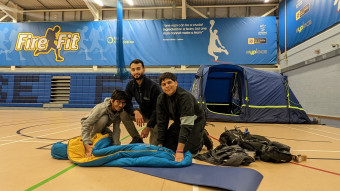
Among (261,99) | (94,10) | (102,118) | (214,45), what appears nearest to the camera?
(102,118)

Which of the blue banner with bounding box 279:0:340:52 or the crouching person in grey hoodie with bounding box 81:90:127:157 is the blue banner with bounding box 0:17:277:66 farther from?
the crouching person in grey hoodie with bounding box 81:90:127:157

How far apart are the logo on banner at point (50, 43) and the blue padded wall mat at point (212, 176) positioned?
9.48m

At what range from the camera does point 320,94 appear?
20.7 feet

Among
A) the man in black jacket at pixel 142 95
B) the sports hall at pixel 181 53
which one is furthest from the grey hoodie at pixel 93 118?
the sports hall at pixel 181 53

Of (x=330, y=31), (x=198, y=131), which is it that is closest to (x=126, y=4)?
(x=330, y=31)

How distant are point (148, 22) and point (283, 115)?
22.3 ft

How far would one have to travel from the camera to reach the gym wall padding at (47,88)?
9117 millimetres

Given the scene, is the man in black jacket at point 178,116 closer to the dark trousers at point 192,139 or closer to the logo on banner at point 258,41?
the dark trousers at point 192,139

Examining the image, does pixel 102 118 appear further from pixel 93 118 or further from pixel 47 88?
pixel 47 88

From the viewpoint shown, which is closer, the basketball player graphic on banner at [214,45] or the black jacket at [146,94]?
the black jacket at [146,94]

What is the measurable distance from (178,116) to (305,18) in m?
7.18

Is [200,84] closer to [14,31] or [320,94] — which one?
[320,94]

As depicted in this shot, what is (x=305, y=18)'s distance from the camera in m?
6.79

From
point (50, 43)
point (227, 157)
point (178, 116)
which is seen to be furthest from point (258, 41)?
point (50, 43)
